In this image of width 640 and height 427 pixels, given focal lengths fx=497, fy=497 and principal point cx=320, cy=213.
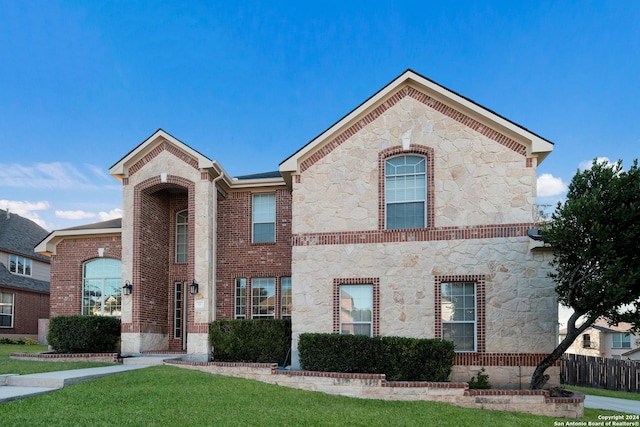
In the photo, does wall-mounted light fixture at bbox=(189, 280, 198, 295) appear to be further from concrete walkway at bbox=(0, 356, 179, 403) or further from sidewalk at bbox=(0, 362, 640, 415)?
concrete walkway at bbox=(0, 356, 179, 403)

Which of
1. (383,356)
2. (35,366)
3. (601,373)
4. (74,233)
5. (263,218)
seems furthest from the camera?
(601,373)

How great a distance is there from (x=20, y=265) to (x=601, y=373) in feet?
98.7

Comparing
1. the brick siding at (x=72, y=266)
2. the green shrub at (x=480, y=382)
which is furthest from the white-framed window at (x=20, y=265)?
the green shrub at (x=480, y=382)

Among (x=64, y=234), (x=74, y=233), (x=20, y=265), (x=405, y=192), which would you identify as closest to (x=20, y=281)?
(x=20, y=265)

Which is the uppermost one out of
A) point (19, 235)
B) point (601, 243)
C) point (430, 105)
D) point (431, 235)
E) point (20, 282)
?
point (430, 105)

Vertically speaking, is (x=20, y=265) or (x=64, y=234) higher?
(x=64, y=234)

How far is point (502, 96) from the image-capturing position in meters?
20.5

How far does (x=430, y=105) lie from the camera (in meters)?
13.7

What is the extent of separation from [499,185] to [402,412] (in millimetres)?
6421

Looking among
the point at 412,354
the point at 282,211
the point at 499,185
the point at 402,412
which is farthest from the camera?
the point at 282,211

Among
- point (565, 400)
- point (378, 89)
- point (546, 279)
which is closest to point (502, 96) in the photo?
point (378, 89)

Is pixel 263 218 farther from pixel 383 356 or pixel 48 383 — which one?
pixel 48 383

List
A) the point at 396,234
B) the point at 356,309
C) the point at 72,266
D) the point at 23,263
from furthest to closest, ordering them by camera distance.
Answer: the point at 23,263
the point at 72,266
the point at 356,309
the point at 396,234

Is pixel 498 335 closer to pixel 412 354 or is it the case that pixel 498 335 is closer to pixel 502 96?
pixel 412 354
